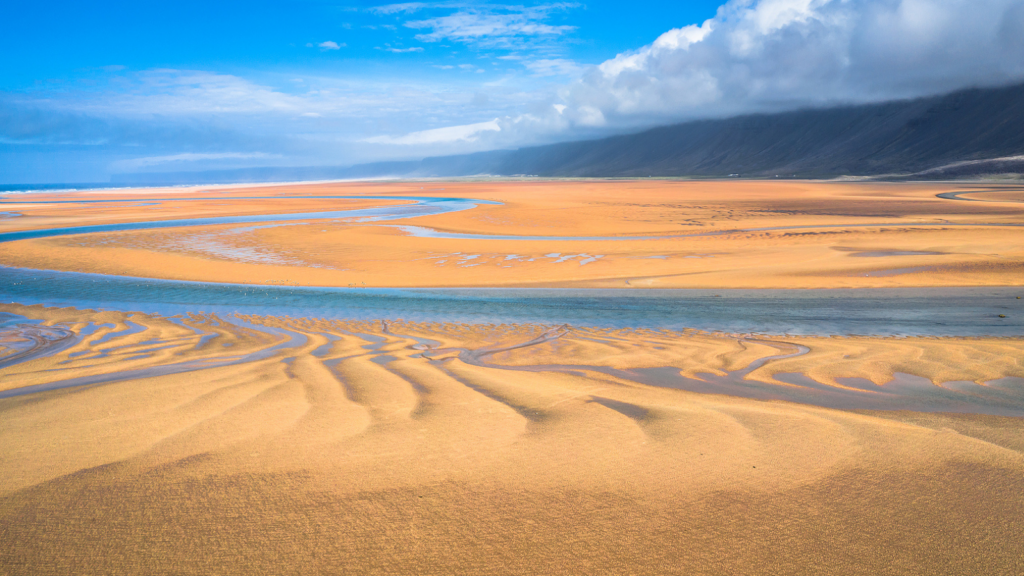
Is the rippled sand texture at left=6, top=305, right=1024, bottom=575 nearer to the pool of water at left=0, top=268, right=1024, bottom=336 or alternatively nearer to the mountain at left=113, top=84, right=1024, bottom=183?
the pool of water at left=0, top=268, right=1024, bottom=336

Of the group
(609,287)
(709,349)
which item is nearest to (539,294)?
(609,287)

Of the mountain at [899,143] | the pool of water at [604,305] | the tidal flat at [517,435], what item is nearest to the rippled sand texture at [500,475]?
the tidal flat at [517,435]

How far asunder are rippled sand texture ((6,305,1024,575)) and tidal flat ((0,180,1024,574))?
18 millimetres

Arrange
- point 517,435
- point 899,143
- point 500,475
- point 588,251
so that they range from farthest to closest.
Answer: point 899,143 → point 588,251 → point 517,435 → point 500,475

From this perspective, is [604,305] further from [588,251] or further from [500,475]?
[500,475]

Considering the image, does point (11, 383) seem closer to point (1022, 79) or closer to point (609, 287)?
point (609, 287)

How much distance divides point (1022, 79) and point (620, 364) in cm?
20028

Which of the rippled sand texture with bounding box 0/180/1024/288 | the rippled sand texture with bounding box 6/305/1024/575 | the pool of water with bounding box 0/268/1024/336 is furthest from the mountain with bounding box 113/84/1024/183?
the rippled sand texture with bounding box 6/305/1024/575

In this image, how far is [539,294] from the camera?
15000 mm

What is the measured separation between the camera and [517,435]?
4137 mm

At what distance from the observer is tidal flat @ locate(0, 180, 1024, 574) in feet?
8.86

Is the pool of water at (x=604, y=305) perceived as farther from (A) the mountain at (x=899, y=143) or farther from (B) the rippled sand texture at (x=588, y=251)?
(A) the mountain at (x=899, y=143)

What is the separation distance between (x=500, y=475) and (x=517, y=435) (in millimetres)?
712

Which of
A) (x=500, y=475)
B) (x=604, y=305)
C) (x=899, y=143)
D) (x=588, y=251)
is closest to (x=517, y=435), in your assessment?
(x=500, y=475)
